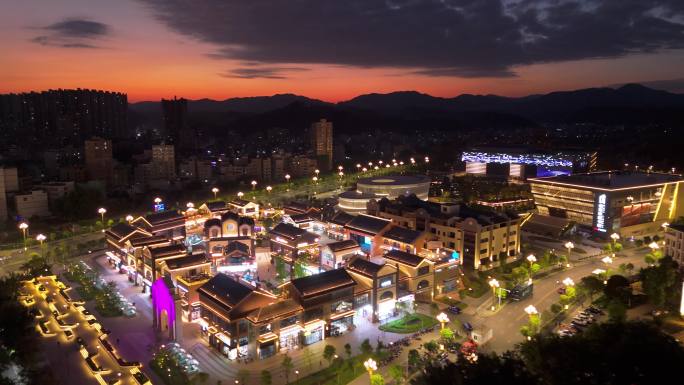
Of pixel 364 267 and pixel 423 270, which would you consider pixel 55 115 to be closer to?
pixel 364 267

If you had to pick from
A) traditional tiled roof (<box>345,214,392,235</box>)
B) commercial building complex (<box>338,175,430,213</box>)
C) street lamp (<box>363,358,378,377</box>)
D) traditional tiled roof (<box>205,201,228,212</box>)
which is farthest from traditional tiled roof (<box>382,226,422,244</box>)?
traditional tiled roof (<box>205,201,228,212</box>)

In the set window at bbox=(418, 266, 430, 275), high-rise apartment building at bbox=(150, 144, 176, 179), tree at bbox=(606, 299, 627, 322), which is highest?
high-rise apartment building at bbox=(150, 144, 176, 179)

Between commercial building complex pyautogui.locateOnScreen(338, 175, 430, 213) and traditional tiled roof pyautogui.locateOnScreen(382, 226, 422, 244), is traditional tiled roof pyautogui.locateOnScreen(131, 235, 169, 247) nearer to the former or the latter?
traditional tiled roof pyautogui.locateOnScreen(382, 226, 422, 244)

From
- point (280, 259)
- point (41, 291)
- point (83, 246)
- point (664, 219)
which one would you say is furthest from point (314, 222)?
point (664, 219)

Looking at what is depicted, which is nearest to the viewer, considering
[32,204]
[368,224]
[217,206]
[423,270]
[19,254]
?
[423,270]

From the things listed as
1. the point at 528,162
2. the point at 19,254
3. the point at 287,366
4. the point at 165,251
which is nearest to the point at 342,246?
the point at 165,251

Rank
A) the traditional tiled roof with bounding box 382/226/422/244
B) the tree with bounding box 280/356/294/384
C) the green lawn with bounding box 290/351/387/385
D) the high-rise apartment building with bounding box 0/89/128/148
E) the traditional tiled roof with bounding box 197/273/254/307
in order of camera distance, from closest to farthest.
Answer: the green lawn with bounding box 290/351/387/385 → the tree with bounding box 280/356/294/384 → the traditional tiled roof with bounding box 197/273/254/307 → the traditional tiled roof with bounding box 382/226/422/244 → the high-rise apartment building with bounding box 0/89/128/148

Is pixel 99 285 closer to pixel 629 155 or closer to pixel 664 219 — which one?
pixel 664 219
